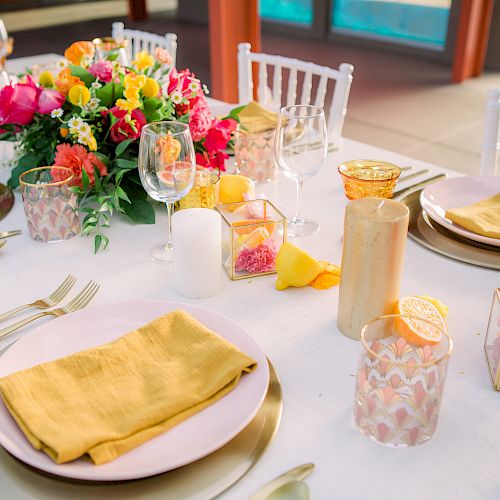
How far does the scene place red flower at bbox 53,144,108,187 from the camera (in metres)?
1.26

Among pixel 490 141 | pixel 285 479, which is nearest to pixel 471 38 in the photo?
pixel 490 141

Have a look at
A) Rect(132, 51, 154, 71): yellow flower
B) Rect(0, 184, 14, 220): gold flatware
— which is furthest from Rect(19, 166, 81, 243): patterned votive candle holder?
Rect(132, 51, 154, 71): yellow flower

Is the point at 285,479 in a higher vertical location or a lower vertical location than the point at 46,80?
lower

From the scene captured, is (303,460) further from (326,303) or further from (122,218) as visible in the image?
(122,218)

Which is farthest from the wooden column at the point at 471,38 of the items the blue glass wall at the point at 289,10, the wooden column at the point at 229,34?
the blue glass wall at the point at 289,10

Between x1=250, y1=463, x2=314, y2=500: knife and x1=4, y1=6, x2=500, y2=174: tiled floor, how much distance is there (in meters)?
3.23

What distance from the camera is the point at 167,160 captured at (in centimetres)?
106

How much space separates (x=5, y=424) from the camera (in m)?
0.72

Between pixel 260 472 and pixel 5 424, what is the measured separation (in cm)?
28

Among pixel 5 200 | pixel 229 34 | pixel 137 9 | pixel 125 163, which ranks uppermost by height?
pixel 125 163

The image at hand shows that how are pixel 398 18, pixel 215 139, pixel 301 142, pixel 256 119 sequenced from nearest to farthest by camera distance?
pixel 301 142, pixel 215 139, pixel 256 119, pixel 398 18

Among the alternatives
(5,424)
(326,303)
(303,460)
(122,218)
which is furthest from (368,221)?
(122,218)

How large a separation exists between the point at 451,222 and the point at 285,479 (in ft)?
2.27

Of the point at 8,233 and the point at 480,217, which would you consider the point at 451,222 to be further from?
the point at 8,233
